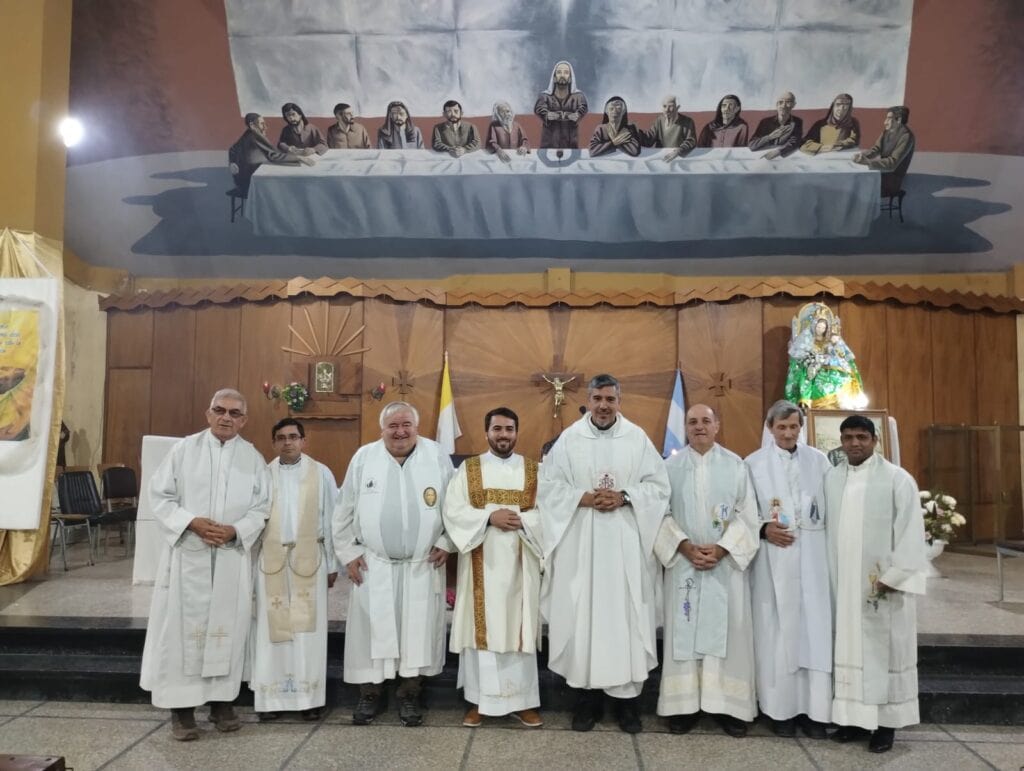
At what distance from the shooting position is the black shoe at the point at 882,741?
12.6 feet

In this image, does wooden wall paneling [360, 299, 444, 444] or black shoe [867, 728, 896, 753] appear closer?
black shoe [867, 728, 896, 753]

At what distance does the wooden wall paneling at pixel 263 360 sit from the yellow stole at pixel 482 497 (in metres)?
5.87

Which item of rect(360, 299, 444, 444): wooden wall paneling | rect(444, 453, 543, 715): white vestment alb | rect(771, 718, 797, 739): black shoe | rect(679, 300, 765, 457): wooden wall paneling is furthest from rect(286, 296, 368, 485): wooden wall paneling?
rect(771, 718, 797, 739): black shoe

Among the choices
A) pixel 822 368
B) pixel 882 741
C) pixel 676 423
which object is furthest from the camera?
pixel 676 423

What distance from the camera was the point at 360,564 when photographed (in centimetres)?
424

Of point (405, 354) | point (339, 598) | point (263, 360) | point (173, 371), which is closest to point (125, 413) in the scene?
point (173, 371)

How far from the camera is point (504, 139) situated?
9.27 meters

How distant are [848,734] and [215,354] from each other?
8216mm

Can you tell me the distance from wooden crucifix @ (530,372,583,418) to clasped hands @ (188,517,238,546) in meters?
5.79

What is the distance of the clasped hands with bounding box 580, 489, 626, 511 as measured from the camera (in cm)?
407

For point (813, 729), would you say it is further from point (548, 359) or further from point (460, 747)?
point (548, 359)

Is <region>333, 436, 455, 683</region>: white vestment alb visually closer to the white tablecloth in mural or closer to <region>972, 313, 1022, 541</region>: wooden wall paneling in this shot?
A: the white tablecloth in mural

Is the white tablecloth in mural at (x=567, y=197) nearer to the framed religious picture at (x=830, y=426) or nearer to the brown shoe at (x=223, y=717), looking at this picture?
the framed religious picture at (x=830, y=426)

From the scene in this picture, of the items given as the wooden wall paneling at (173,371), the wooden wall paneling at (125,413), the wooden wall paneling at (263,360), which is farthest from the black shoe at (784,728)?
the wooden wall paneling at (125,413)
